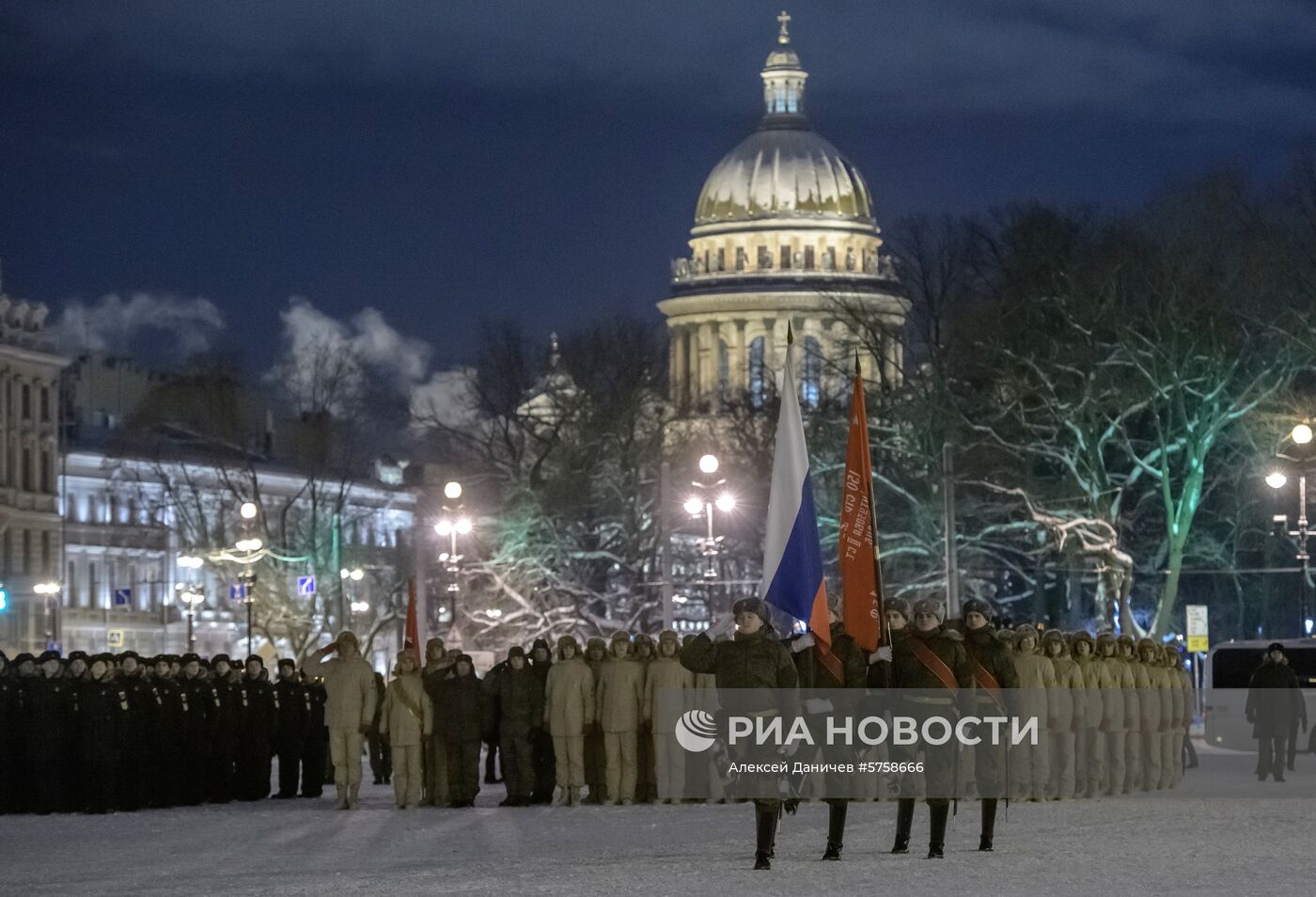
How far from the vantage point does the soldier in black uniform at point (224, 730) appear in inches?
1291

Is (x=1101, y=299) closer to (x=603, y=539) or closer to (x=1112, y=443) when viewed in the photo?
(x=1112, y=443)

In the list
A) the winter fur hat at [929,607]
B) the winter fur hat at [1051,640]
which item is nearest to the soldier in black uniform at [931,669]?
the winter fur hat at [929,607]

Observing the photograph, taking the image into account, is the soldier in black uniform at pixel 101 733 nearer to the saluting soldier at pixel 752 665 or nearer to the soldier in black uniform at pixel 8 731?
the soldier in black uniform at pixel 8 731

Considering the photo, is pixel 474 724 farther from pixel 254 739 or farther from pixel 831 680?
pixel 831 680

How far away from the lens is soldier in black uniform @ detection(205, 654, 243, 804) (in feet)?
108

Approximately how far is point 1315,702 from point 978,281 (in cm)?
2990

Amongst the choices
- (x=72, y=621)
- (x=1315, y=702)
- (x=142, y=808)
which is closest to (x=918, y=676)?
(x=142, y=808)

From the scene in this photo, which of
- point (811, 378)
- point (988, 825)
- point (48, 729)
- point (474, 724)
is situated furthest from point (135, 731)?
point (811, 378)

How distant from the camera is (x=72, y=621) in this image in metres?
Answer: 112

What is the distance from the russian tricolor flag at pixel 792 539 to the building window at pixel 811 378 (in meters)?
52.4

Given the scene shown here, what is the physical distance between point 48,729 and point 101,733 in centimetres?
49

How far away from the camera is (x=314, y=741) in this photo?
35.2 meters

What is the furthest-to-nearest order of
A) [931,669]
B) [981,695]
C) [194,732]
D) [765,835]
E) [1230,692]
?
[1230,692]
[194,732]
[981,695]
[931,669]
[765,835]

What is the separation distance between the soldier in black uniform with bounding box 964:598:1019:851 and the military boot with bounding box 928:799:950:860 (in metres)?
0.61
